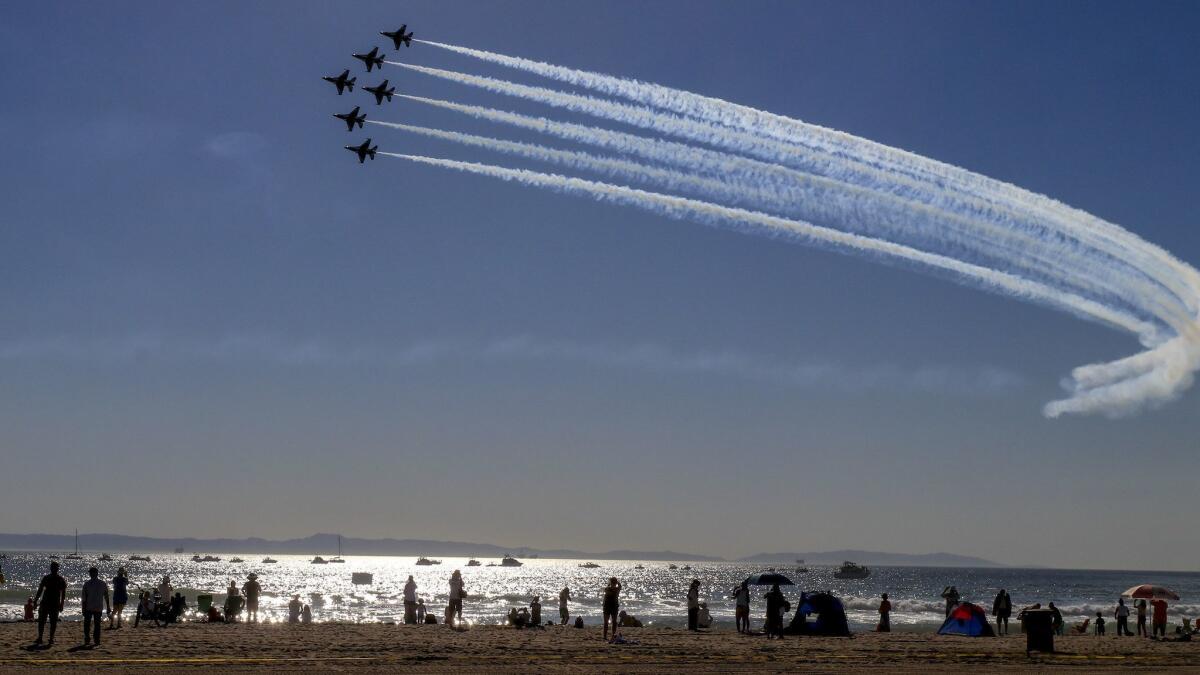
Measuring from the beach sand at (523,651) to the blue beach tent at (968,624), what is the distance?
1.84m

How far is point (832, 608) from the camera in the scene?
32094 mm

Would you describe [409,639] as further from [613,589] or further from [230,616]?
[230,616]

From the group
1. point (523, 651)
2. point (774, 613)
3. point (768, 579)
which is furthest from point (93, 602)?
point (768, 579)

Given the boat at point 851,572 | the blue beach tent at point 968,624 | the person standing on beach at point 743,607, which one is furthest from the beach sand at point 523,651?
the boat at point 851,572

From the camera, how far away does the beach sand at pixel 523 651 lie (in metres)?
21.0

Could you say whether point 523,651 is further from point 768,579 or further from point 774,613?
point 768,579

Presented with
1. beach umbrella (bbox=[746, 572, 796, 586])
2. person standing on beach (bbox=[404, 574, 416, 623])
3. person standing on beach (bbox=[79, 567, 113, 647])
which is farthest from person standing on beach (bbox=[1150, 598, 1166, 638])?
person standing on beach (bbox=[79, 567, 113, 647])

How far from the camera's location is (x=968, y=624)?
3391 cm

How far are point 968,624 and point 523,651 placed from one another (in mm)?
15885

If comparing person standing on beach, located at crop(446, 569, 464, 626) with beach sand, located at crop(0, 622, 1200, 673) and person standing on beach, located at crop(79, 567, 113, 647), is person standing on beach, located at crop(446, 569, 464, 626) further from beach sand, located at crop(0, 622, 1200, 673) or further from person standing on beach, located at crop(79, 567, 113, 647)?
person standing on beach, located at crop(79, 567, 113, 647)

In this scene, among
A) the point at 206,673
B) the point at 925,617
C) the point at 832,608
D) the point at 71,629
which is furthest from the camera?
the point at 925,617

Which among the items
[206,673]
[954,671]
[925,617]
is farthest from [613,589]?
[925,617]

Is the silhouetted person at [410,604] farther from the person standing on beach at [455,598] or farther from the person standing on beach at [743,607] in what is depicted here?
the person standing on beach at [743,607]

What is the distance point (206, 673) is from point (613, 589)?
37.7ft
